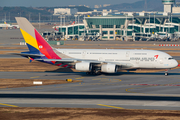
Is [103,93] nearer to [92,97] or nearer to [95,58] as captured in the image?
[92,97]

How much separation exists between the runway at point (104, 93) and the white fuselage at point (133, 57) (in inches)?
97.5

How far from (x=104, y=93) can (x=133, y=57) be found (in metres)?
18.6

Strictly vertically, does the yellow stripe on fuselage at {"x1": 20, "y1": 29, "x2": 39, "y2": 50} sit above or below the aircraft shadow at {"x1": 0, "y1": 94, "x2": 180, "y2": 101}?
above

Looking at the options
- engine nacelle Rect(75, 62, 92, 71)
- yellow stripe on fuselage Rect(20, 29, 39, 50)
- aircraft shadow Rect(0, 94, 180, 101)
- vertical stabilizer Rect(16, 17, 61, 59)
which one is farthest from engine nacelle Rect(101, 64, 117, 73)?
aircraft shadow Rect(0, 94, 180, 101)

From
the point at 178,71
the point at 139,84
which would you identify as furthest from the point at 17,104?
the point at 178,71

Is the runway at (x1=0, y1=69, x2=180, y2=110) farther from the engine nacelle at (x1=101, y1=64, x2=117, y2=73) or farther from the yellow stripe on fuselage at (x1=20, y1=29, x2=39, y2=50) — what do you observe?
the yellow stripe on fuselage at (x1=20, y1=29, x2=39, y2=50)

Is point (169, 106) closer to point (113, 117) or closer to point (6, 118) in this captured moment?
point (113, 117)

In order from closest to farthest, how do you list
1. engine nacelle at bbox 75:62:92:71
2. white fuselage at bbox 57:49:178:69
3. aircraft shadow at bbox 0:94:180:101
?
aircraft shadow at bbox 0:94:180:101 < engine nacelle at bbox 75:62:92:71 < white fuselage at bbox 57:49:178:69

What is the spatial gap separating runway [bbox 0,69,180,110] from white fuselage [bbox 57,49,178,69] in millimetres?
2476

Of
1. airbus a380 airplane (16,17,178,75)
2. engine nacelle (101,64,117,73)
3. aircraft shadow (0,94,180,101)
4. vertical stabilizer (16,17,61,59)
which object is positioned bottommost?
aircraft shadow (0,94,180,101)

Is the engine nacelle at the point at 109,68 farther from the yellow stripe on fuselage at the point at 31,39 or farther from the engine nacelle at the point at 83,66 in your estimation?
the yellow stripe on fuselage at the point at 31,39

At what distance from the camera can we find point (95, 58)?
6041 centimetres

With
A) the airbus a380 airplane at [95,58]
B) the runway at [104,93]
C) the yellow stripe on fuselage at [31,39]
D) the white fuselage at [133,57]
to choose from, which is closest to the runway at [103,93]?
the runway at [104,93]

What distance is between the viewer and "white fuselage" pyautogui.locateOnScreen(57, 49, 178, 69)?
190ft
